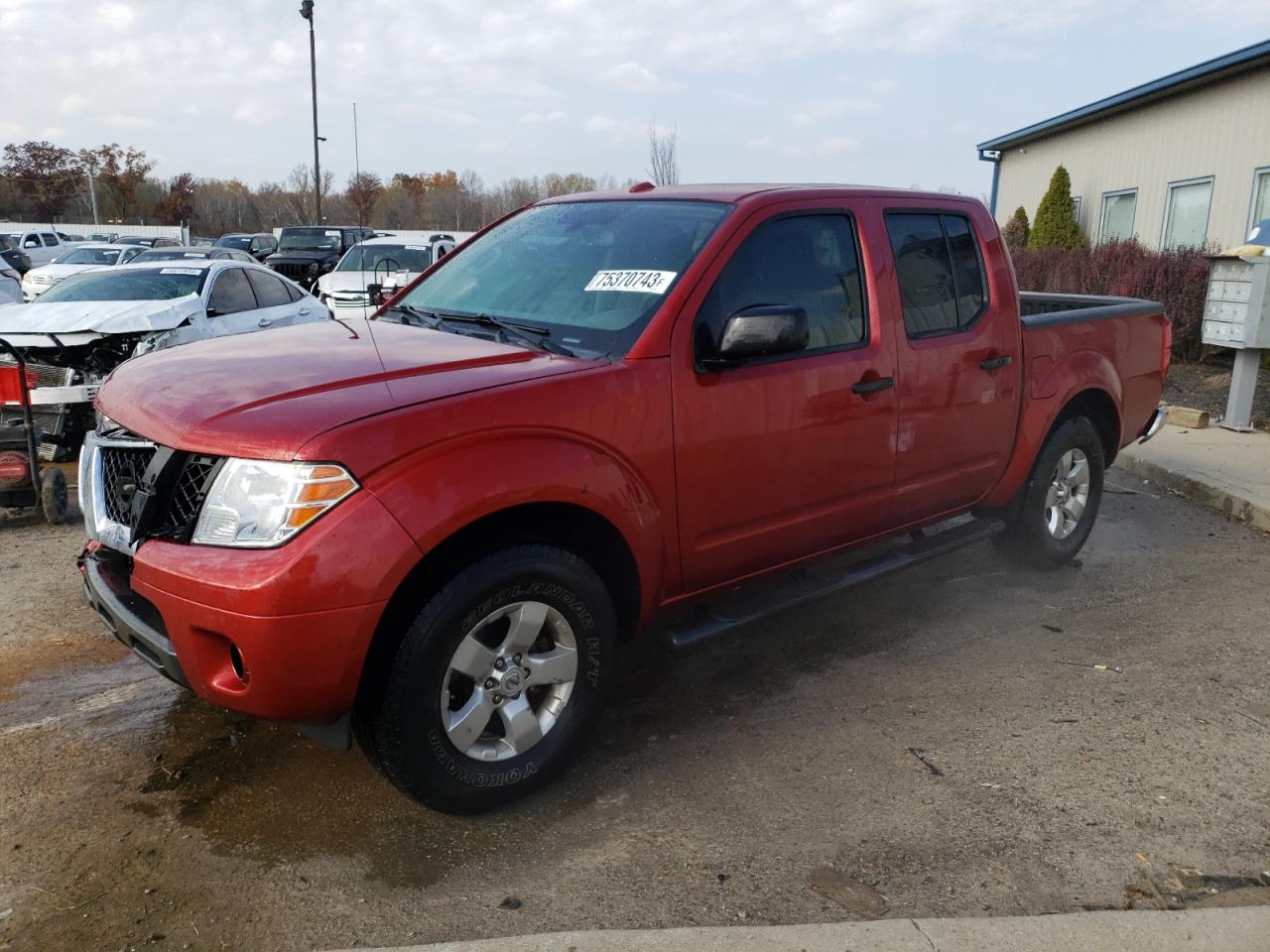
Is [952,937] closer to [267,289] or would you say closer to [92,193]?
[267,289]

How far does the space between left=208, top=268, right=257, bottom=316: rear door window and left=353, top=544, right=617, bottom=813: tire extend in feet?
25.9

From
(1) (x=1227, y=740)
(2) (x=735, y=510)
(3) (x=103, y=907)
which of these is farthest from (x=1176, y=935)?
(3) (x=103, y=907)

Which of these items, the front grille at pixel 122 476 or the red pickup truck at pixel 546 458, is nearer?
the red pickup truck at pixel 546 458

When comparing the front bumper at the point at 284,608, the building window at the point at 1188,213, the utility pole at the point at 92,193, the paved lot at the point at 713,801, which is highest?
the utility pole at the point at 92,193

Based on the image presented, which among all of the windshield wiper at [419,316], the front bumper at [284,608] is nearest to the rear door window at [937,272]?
the windshield wiper at [419,316]

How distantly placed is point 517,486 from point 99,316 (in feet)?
23.5

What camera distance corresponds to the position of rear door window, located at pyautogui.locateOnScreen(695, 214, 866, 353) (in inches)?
139

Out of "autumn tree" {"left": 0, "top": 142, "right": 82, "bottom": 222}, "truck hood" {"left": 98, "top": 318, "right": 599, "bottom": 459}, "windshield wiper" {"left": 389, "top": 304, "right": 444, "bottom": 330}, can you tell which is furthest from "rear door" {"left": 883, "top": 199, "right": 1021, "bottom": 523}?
"autumn tree" {"left": 0, "top": 142, "right": 82, "bottom": 222}

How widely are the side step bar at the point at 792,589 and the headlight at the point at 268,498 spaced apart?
140cm

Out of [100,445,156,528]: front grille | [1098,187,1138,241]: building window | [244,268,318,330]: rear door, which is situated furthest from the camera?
[1098,187,1138,241]: building window

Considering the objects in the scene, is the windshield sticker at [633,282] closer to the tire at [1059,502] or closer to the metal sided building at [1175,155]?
the tire at [1059,502]

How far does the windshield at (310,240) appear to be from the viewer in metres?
26.1

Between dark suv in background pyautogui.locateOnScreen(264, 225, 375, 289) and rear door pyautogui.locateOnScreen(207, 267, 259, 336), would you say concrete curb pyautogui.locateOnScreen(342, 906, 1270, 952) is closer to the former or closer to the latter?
rear door pyautogui.locateOnScreen(207, 267, 259, 336)

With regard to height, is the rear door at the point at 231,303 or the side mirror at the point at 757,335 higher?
the side mirror at the point at 757,335
